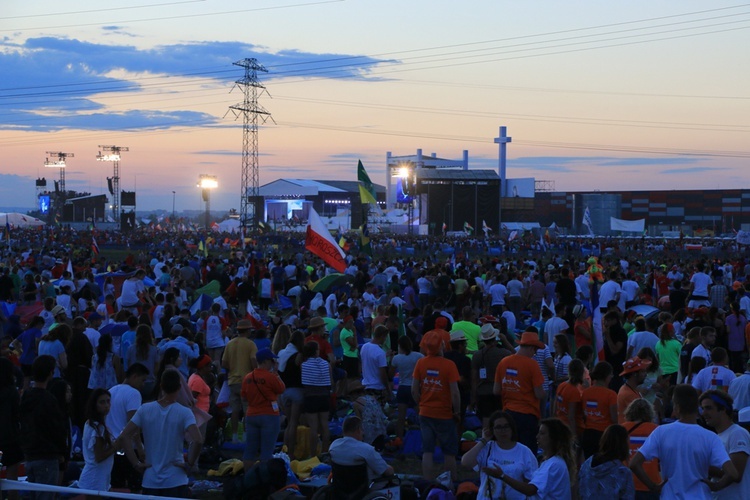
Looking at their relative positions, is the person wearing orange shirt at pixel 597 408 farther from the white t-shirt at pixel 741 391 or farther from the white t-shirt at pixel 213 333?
the white t-shirt at pixel 213 333

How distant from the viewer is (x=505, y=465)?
219 inches

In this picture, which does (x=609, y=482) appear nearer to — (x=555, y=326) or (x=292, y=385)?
(x=292, y=385)

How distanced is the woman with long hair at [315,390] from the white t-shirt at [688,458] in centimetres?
446

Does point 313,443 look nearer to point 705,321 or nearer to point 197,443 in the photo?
point 197,443

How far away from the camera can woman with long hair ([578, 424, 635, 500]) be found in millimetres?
5512

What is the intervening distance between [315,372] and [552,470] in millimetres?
4263

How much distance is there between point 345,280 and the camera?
1892 cm

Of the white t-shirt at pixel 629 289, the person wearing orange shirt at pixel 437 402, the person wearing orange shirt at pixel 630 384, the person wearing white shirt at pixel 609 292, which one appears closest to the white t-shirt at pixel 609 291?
the person wearing white shirt at pixel 609 292

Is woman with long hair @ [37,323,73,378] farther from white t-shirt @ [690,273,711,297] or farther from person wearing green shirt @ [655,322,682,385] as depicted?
white t-shirt @ [690,273,711,297]

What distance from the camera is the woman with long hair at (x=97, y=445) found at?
6383mm

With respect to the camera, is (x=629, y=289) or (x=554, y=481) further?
(x=629, y=289)

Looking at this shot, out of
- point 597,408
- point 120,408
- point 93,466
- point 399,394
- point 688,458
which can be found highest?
point 688,458

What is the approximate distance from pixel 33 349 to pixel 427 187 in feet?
253

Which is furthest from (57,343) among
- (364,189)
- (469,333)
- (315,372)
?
(364,189)
